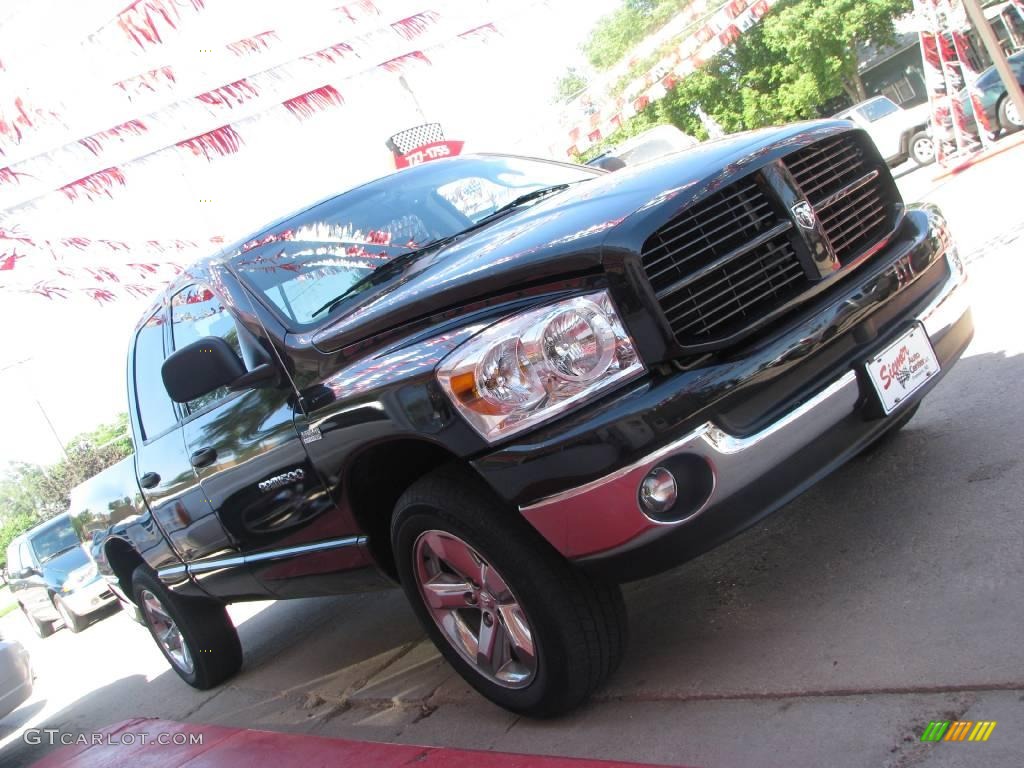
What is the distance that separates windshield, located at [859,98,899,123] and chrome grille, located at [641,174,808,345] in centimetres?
1651

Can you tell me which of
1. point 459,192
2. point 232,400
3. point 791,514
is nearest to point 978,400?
point 791,514

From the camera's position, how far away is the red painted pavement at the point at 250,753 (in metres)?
2.94

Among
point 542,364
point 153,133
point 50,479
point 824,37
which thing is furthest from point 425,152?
point 824,37

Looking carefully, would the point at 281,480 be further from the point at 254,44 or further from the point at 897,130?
the point at 897,130

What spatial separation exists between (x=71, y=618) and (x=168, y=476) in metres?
8.23

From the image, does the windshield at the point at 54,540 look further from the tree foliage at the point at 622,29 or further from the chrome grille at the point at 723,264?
the tree foliage at the point at 622,29

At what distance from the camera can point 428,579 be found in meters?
3.13

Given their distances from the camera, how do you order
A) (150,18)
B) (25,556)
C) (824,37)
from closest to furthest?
(150,18) < (25,556) < (824,37)

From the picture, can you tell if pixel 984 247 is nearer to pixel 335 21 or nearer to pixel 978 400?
pixel 978 400

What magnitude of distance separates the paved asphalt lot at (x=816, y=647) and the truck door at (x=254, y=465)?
0.77m

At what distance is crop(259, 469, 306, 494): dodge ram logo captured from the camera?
3424mm


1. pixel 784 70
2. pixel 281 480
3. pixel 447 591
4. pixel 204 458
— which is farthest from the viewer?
pixel 784 70

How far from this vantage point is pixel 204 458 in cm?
402

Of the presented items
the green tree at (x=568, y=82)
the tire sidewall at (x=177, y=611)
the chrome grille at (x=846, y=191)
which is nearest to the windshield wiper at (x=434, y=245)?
the chrome grille at (x=846, y=191)
